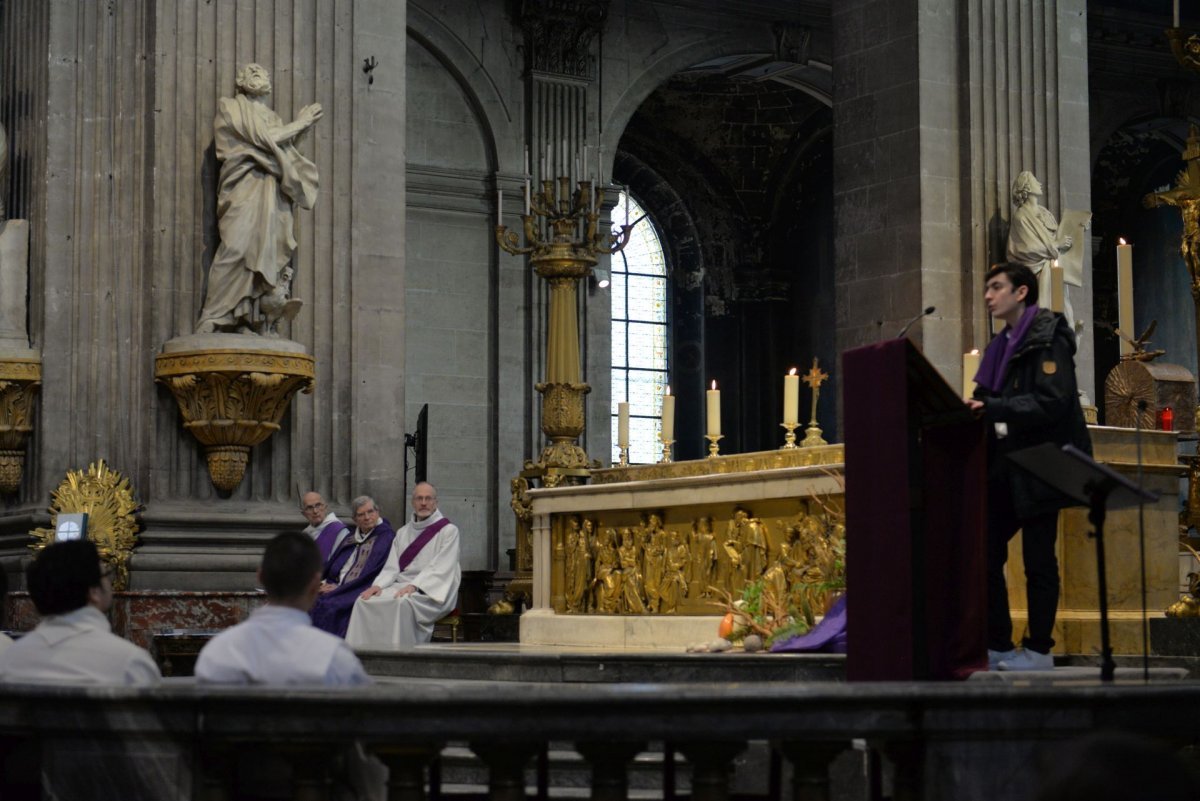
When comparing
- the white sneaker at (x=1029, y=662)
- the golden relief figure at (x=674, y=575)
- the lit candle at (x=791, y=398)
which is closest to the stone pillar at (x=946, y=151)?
the lit candle at (x=791, y=398)

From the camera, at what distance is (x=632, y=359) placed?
2584cm

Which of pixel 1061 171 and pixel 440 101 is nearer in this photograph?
pixel 1061 171

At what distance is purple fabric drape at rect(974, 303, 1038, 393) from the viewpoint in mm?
7008

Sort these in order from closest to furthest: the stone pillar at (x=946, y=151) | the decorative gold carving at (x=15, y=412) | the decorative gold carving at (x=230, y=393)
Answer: the decorative gold carving at (x=230, y=393) < the decorative gold carving at (x=15, y=412) < the stone pillar at (x=946, y=151)

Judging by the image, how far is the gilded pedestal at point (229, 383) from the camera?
1084cm

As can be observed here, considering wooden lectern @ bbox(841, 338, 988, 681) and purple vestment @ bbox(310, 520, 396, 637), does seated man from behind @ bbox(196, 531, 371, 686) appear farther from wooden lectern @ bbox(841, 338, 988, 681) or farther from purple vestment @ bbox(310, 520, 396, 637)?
purple vestment @ bbox(310, 520, 396, 637)

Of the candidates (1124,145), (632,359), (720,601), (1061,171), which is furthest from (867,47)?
(1124,145)

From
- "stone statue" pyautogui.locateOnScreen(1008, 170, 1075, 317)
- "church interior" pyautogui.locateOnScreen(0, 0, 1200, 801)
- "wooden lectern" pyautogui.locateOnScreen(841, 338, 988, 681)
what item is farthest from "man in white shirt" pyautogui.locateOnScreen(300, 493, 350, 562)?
"stone statue" pyautogui.locateOnScreen(1008, 170, 1075, 317)

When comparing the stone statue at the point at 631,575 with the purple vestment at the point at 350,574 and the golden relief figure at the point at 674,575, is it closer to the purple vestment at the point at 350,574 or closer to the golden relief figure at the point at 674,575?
the golden relief figure at the point at 674,575

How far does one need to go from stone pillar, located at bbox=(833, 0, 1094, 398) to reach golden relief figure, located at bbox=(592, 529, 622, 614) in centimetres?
339

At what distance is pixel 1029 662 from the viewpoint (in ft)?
22.2

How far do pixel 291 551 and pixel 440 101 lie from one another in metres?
16.3

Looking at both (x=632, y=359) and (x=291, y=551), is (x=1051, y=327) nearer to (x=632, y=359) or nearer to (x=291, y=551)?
(x=291, y=551)

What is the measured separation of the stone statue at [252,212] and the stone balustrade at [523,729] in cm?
652
